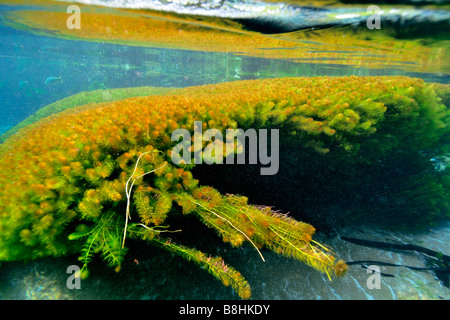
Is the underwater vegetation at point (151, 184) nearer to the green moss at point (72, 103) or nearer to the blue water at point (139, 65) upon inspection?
the green moss at point (72, 103)

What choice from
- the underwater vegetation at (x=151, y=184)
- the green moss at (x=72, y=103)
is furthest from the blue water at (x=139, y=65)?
the underwater vegetation at (x=151, y=184)

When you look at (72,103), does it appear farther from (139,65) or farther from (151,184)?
(139,65)

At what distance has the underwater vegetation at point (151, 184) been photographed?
1.95 m

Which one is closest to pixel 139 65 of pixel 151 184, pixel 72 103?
pixel 72 103

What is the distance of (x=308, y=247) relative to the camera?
6.75ft

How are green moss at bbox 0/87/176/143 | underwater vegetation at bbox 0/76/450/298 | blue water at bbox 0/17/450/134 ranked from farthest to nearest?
blue water at bbox 0/17/450/134, green moss at bbox 0/87/176/143, underwater vegetation at bbox 0/76/450/298

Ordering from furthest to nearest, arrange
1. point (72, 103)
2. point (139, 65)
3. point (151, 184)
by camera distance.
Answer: point (139, 65)
point (72, 103)
point (151, 184)

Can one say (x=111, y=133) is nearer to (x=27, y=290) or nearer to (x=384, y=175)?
(x=27, y=290)

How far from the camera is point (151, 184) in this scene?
96.3 inches

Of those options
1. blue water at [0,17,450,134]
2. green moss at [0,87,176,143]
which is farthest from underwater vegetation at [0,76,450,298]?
blue water at [0,17,450,134]

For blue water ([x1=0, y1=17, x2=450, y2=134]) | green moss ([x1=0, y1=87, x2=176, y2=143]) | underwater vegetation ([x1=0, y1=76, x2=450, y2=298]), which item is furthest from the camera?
blue water ([x1=0, y1=17, x2=450, y2=134])

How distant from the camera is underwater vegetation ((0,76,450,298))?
6.39ft

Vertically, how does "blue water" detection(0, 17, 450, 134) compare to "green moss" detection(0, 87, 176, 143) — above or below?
above

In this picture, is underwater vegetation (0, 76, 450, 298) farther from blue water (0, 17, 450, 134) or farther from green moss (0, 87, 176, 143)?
blue water (0, 17, 450, 134)
